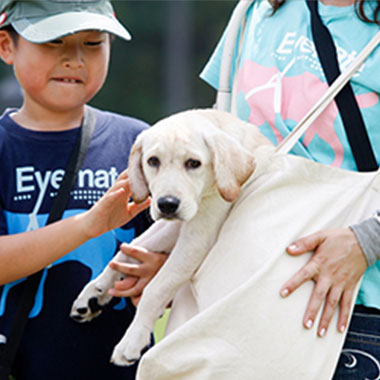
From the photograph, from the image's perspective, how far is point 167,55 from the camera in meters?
31.3

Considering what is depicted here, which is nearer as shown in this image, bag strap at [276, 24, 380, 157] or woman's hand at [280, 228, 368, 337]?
woman's hand at [280, 228, 368, 337]

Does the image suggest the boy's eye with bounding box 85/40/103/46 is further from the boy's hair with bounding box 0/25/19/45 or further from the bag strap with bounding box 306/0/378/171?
the bag strap with bounding box 306/0/378/171

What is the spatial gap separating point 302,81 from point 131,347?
1.13 m

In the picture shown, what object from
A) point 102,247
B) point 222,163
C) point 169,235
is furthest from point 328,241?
point 102,247

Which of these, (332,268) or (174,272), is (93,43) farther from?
(332,268)

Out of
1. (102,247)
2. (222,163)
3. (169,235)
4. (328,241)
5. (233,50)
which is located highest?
(233,50)

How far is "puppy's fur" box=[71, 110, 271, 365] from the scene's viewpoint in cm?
247

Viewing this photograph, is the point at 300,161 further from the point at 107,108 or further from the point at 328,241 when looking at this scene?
the point at 107,108

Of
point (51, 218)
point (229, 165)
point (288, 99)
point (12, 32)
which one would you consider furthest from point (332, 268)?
point (12, 32)

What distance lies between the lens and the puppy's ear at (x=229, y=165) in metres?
2.47

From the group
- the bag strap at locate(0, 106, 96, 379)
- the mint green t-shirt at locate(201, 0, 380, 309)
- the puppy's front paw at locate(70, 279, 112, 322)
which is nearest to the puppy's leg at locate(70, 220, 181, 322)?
the puppy's front paw at locate(70, 279, 112, 322)

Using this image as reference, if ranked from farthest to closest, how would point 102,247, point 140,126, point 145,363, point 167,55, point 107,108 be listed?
point 167,55
point 107,108
point 140,126
point 102,247
point 145,363

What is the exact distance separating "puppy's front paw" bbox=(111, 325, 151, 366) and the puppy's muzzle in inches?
17.5

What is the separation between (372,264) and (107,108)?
949 inches
